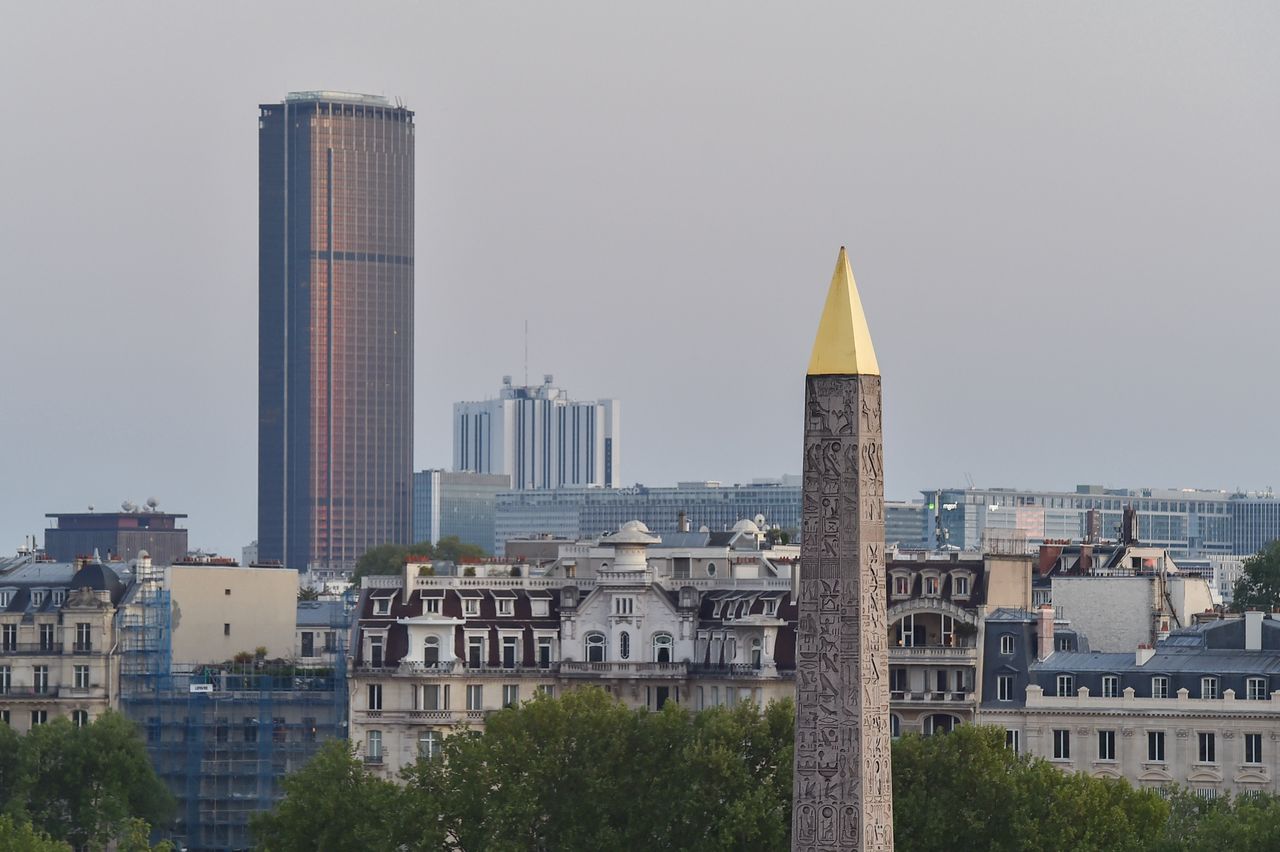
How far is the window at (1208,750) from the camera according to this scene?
11731cm

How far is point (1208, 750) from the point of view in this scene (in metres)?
117

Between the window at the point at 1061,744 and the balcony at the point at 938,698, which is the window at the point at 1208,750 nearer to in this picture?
the window at the point at 1061,744

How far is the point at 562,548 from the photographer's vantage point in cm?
14862

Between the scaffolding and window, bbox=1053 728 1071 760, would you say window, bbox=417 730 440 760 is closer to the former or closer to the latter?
the scaffolding

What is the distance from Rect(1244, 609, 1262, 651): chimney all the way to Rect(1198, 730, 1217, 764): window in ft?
14.2

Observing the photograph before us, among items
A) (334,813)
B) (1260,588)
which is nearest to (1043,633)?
(334,813)

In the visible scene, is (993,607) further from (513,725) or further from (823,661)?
(823,661)

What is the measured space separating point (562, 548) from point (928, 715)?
2849cm

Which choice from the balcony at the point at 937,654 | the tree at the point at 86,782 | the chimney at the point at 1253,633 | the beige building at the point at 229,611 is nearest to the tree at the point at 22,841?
the tree at the point at 86,782

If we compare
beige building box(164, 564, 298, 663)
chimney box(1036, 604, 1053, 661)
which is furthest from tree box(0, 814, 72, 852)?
beige building box(164, 564, 298, 663)

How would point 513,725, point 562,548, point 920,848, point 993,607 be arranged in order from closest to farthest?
point 920,848 → point 513,725 → point 993,607 → point 562,548

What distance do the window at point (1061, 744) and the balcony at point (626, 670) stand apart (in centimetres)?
1513

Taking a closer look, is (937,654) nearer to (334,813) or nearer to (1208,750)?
(1208,750)

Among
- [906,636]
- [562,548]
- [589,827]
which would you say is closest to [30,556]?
[562,548]
